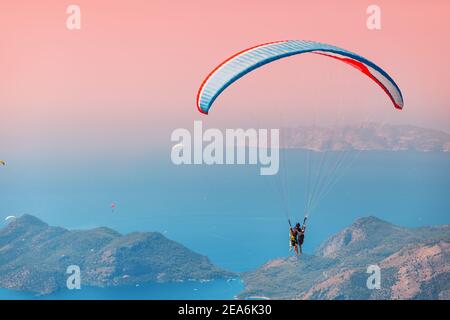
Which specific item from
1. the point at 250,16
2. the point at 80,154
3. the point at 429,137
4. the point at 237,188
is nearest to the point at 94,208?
the point at 80,154

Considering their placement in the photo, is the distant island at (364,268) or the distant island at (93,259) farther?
the distant island at (93,259)

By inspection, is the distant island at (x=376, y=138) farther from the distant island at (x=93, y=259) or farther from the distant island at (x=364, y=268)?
the distant island at (x=93, y=259)

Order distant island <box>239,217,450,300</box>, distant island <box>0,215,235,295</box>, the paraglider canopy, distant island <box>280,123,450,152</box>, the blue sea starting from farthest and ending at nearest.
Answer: distant island <box>0,215,235,295</box>, distant island <box>239,217,450,300</box>, the blue sea, distant island <box>280,123,450,152</box>, the paraglider canopy

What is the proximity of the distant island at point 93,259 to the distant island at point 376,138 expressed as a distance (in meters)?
6.58

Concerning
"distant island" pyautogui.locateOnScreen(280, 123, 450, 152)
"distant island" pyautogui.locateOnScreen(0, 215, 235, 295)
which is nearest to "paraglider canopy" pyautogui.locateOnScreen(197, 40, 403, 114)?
"distant island" pyautogui.locateOnScreen(280, 123, 450, 152)

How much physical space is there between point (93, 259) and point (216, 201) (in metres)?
9.82

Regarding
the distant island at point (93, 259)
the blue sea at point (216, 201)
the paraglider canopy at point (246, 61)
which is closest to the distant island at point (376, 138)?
the blue sea at point (216, 201)

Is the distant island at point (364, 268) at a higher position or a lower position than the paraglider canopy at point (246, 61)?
lower

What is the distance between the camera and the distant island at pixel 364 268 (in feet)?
75.2

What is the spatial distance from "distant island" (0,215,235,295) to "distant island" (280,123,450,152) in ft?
21.6

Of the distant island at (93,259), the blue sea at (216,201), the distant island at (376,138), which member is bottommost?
the distant island at (93,259)

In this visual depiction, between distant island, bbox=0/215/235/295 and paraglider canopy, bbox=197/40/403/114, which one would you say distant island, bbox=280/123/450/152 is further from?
distant island, bbox=0/215/235/295

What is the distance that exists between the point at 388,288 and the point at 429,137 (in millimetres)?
4610

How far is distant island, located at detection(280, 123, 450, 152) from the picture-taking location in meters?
20.7
